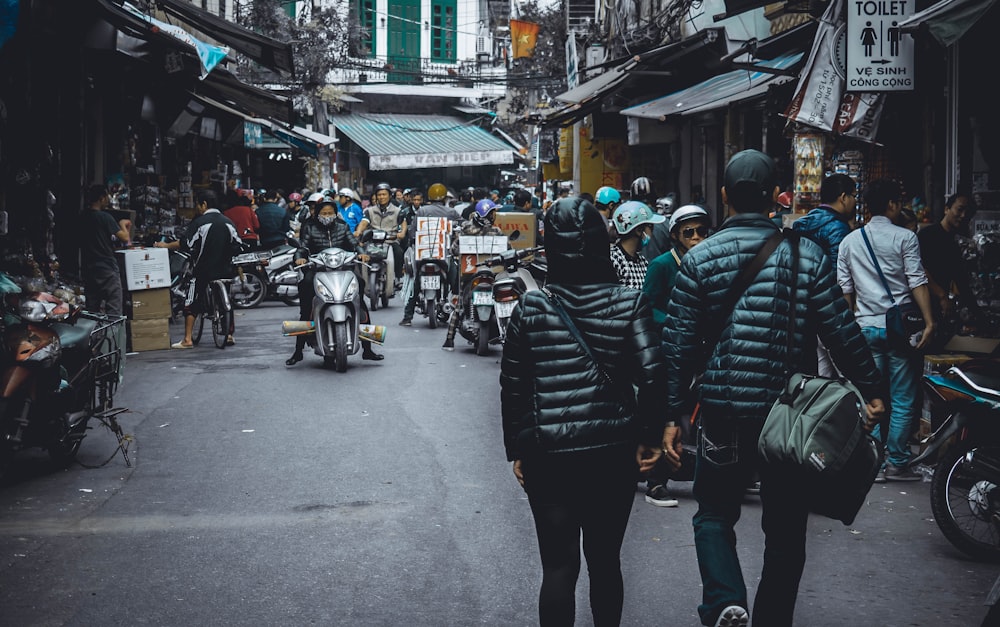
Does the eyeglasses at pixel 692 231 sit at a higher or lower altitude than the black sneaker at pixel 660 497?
higher

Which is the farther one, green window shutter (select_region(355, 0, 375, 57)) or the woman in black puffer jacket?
green window shutter (select_region(355, 0, 375, 57))

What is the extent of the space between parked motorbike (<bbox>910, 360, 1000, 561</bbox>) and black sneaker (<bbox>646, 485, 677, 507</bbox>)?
1566 millimetres

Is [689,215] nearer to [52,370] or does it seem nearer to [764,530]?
[764,530]

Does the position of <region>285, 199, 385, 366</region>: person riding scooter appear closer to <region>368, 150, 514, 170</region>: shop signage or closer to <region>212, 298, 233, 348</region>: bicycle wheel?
<region>212, 298, 233, 348</region>: bicycle wheel

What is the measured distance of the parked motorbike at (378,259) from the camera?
20.3 meters

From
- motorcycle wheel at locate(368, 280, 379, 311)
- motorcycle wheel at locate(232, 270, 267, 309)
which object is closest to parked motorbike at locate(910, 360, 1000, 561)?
motorcycle wheel at locate(368, 280, 379, 311)

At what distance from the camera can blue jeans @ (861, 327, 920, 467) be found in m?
7.83

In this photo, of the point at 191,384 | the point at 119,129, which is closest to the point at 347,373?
the point at 191,384

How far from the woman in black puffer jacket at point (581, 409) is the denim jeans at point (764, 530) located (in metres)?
0.39

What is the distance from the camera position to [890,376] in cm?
791

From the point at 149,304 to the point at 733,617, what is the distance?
11.7m

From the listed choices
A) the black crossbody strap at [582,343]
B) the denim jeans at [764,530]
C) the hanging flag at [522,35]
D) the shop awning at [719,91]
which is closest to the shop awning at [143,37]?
the shop awning at [719,91]

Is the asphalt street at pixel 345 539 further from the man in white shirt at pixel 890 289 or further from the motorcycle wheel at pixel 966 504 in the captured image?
the man in white shirt at pixel 890 289

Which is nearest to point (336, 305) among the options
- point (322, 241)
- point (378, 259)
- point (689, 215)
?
point (322, 241)
